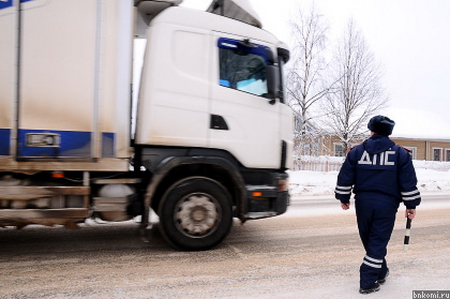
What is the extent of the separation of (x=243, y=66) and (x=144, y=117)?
1493mm

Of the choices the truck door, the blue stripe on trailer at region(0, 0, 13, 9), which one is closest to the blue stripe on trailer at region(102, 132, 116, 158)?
the truck door

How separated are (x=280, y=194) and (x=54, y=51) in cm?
328

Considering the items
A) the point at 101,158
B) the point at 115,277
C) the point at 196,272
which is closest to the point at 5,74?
the point at 101,158

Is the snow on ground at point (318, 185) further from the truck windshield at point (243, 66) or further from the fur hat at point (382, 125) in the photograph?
the fur hat at point (382, 125)

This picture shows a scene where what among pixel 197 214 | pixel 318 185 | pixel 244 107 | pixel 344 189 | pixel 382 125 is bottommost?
pixel 318 185

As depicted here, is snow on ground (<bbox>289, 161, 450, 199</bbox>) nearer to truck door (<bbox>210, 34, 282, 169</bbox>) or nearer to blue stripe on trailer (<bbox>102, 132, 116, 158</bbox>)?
truck door (<bbox>210, 34, 282, 169</bbox>)

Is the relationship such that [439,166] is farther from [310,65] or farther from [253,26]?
[253,26]

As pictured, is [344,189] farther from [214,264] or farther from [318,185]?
[318,185]

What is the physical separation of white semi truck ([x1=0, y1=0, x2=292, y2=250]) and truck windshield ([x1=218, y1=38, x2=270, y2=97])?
1 cm

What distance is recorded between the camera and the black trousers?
3.34 metres

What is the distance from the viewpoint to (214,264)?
4234 mm

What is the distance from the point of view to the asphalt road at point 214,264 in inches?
136

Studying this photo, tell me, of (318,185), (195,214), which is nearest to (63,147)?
(195,214)

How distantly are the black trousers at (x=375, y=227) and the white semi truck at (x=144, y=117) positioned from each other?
1.65m
